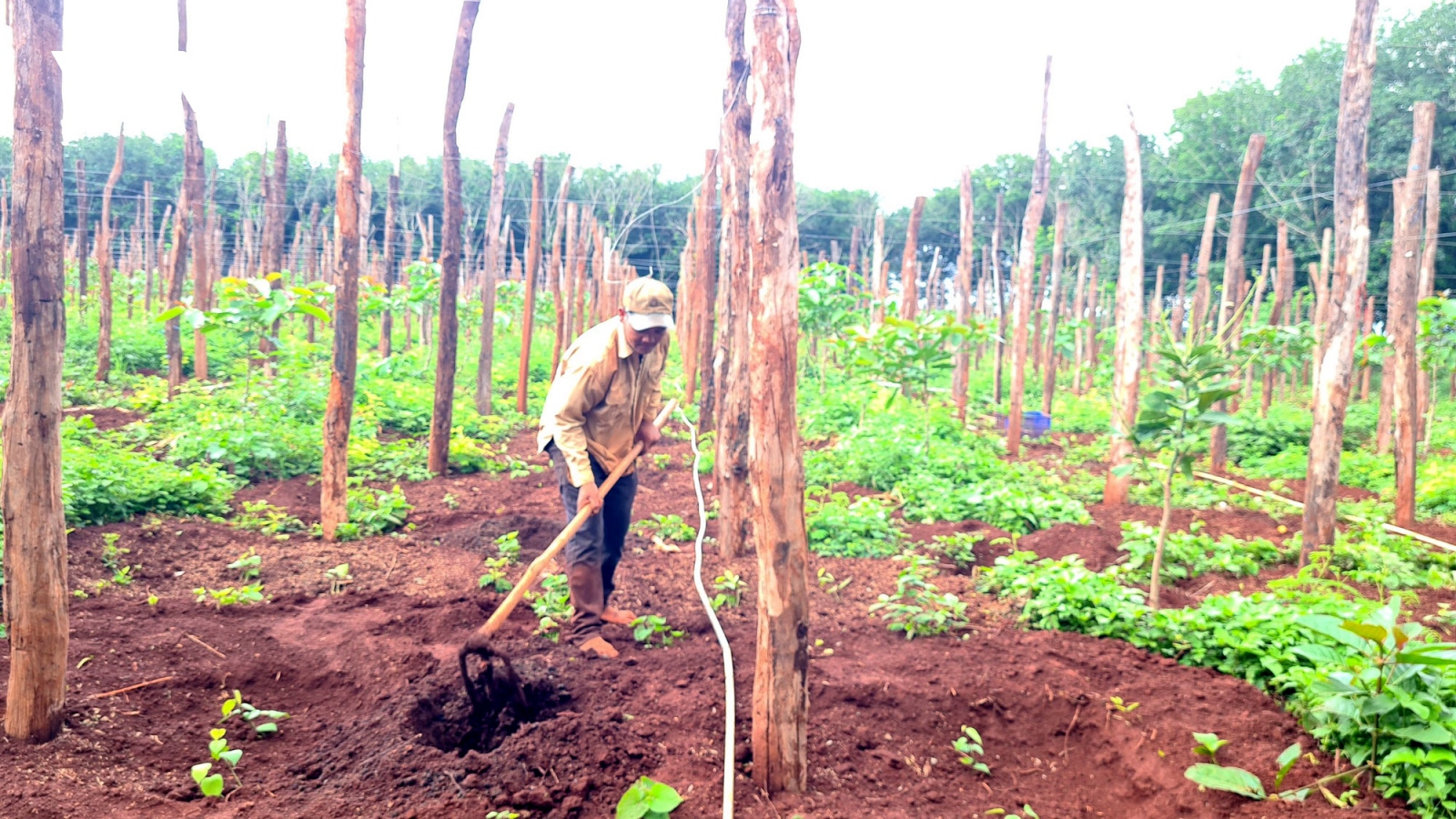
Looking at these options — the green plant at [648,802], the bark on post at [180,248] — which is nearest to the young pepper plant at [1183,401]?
the green plant at [648,802]

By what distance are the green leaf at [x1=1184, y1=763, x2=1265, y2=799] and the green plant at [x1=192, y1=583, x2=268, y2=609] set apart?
14.6ft

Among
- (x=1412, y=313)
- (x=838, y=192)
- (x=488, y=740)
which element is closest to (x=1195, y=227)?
(x=838, y=192)

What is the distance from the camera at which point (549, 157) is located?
42000 mm

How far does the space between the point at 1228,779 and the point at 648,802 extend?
6.32ft

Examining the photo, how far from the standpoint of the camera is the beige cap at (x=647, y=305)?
162 inches

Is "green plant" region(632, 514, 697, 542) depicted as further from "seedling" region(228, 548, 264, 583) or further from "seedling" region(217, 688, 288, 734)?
"seedling" region(217, 688, 288, 734)

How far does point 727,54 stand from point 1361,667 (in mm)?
4745

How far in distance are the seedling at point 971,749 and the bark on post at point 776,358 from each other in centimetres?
93

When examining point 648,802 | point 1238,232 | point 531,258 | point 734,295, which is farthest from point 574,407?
point 1238,232

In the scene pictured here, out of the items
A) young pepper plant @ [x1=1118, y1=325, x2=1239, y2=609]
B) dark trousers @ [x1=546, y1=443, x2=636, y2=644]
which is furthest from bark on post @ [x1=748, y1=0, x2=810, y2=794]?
young pepper plant @ [x1=1118, y1=325, x2=1239, y2=609]

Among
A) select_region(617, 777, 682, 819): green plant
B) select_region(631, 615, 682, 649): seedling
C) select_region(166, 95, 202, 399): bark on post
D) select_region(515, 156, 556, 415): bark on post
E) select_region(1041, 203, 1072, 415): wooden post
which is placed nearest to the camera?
select_region(617, 777, 682, 819): green plant

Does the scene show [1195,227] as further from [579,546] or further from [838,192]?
[579,546]

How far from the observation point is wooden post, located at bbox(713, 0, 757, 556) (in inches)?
217

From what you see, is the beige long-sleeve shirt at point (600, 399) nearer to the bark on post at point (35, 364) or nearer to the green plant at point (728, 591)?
the green plant at point (728, 591)
